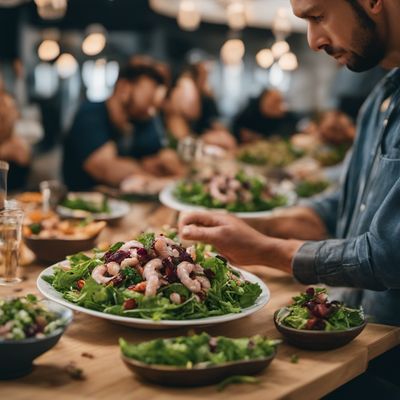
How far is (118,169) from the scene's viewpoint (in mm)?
5539

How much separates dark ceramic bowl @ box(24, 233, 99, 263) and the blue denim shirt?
0.82 meters

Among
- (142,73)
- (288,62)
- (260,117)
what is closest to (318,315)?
(142,73)

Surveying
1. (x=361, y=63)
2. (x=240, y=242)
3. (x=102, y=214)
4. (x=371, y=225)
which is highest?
(x=361, y=63)

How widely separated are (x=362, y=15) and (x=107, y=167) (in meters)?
3.61

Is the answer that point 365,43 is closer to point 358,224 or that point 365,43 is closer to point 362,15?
point 362,15

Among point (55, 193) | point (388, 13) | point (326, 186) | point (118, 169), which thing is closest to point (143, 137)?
point (118, 169)

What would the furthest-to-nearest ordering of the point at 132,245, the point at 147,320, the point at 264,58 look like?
1. the point at 264,58
2. the point at 132,245
3. the point at 147,320

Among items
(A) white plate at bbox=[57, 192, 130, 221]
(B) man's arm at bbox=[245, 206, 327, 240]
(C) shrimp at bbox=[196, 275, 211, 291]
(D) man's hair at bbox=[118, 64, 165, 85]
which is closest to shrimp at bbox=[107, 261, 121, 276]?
(C) shrimp at bbox=[196, 275, 211, 291]

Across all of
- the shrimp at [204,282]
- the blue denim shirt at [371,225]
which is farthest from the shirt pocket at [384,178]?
the shrimp at [204,282]

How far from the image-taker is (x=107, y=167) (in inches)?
219

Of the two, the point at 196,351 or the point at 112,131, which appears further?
the point at 112,131

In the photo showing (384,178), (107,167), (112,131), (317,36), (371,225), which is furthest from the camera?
(112,131)

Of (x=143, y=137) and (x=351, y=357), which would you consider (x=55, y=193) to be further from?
(x=143, y=137)

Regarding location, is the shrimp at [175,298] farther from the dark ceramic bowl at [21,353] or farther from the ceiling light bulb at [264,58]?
the ceiling light bulb at [264,58]
